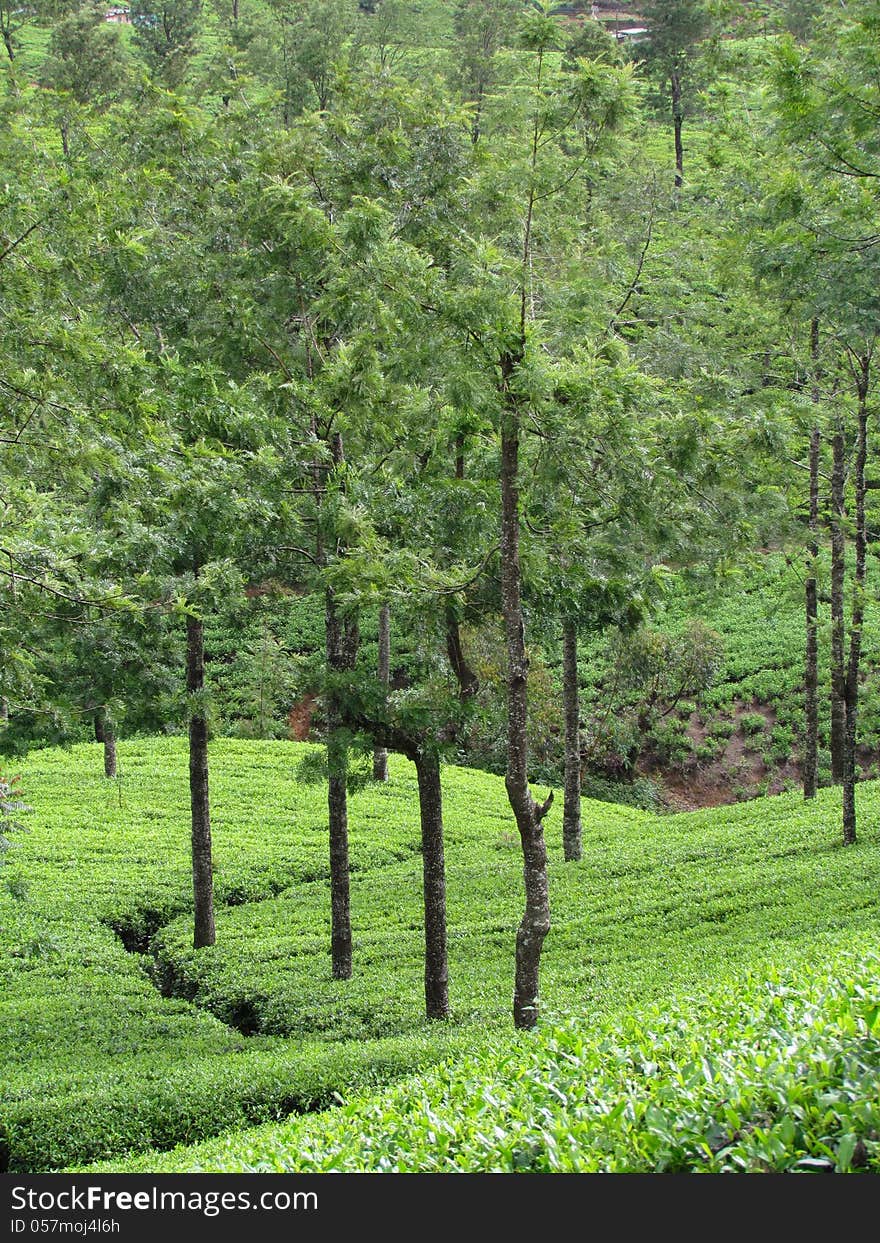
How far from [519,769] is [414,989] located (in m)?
4.80

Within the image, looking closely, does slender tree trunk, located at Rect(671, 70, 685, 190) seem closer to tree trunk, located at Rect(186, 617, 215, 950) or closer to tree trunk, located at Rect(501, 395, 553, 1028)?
tree trunk, located at Rect(186, 617, 215, 950)

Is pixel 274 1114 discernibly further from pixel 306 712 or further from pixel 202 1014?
pixel 306 712

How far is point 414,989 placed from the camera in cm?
1348

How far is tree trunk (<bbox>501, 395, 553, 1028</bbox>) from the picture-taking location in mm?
10102

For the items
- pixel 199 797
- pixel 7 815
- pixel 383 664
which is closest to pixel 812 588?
pixel 383 664

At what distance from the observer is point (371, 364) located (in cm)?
1192

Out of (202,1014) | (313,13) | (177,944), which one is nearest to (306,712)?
(177,944)

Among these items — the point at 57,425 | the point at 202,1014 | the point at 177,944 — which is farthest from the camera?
the point at 177,944

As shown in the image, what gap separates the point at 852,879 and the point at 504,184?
10.2 metres

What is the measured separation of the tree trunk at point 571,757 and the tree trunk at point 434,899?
22.4 ft

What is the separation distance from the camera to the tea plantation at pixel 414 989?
5.70 metres

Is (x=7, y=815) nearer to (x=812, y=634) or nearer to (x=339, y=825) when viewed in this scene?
(x=339, y=825)

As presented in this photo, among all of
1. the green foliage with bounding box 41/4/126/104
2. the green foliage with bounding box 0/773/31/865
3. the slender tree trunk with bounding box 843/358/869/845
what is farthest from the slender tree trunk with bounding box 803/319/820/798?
the green foliage with bounding box 41/4/126/104

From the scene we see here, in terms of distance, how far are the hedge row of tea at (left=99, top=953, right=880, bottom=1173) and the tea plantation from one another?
3cm
